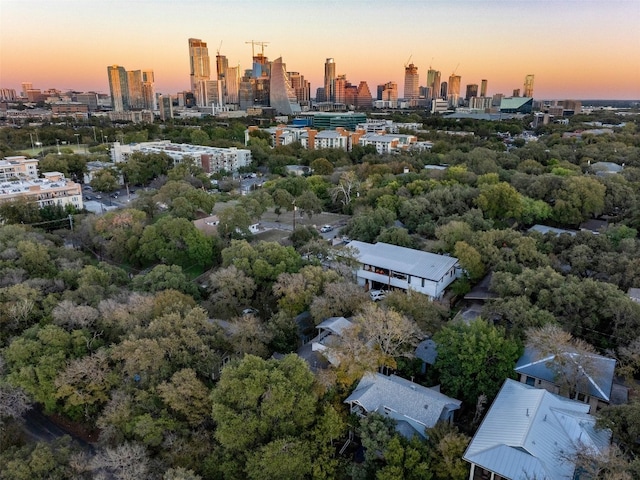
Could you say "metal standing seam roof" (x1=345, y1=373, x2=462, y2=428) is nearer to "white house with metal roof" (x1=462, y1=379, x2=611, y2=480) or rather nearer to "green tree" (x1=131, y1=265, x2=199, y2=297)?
"white house with metal roof" (x1=462, y1=379, x2=611, y2=480)

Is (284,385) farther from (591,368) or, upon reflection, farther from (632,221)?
(632,221)

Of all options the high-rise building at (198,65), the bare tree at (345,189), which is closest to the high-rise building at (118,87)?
the high-rise building at (198,65)

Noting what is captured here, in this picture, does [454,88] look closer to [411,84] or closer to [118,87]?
[411,84]

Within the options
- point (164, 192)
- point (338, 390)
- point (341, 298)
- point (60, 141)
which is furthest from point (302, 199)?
point (60, 141)

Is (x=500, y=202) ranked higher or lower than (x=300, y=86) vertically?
lower

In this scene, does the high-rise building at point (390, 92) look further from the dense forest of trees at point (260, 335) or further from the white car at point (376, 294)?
the white car at point (376, 294)

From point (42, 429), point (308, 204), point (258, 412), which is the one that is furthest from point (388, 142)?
point (42, 429)

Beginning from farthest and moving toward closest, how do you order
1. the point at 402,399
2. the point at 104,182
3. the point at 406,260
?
the point at 104,182 < the point at 406,260 < the point at 402,399
